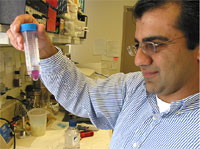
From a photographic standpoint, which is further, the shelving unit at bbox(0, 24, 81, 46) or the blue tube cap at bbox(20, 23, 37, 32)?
the shelving unit at bbox(0, 24, 81, 46)

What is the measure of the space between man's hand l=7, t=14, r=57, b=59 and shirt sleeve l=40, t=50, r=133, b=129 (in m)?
0.05

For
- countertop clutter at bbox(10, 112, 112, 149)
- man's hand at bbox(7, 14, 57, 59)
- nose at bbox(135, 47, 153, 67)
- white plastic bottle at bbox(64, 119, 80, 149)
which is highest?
man's hand at bbox(7, 14, 57, 59)

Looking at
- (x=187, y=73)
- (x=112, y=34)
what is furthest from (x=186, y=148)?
(x=112, y=34)

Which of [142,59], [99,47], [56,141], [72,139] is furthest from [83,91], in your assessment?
[99,47]

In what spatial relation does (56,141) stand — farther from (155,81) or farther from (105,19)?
(105,19)

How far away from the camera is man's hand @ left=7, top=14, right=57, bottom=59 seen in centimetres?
62

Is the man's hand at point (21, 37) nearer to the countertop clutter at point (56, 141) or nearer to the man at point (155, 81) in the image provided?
the man at point (155, 81)

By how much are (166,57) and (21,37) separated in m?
0.53

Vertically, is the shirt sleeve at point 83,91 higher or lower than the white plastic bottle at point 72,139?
higher

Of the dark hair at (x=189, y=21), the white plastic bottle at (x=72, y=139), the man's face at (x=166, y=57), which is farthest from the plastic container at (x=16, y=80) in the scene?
the dark hair at (x=189, y=21)

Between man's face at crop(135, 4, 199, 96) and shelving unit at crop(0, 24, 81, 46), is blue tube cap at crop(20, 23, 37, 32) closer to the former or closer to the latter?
shelving unit at crop(0, 24, 81, 46)

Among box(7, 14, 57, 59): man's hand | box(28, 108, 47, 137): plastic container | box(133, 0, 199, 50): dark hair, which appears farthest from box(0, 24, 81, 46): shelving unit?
box(133, 0, 199, 50): dark hair

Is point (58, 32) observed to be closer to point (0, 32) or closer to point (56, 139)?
point (0, 32)

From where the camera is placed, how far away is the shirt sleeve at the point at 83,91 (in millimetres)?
824
